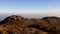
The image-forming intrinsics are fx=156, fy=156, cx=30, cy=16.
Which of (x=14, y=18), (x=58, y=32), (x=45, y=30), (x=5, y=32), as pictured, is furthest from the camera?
(x=14, y=18)

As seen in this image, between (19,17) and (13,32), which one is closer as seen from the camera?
(13,32)

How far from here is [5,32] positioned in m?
25.0

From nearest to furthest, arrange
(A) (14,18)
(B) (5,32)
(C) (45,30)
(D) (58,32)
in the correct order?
(B) (5,32)
(D) (58,32)
(C) (45,30)
(A) (14,18)

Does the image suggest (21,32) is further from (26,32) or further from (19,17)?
(19,17)

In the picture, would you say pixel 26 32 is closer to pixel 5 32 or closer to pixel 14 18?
pixel 5 32

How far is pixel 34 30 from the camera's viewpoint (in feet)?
90.0

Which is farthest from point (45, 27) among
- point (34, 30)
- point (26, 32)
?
point (26, 32)

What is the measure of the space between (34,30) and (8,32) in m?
4.71

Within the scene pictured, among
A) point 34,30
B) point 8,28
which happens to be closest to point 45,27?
point 34,30

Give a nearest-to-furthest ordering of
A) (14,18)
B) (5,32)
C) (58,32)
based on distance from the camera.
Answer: (5,32), (58,32), (14,18)

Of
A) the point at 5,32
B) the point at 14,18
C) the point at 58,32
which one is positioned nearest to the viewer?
the point at 5,32

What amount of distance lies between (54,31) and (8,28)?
824 cm

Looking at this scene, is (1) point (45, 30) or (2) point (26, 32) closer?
(2) point (26, 32)

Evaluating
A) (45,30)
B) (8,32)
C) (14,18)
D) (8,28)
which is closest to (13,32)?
(8,32)
